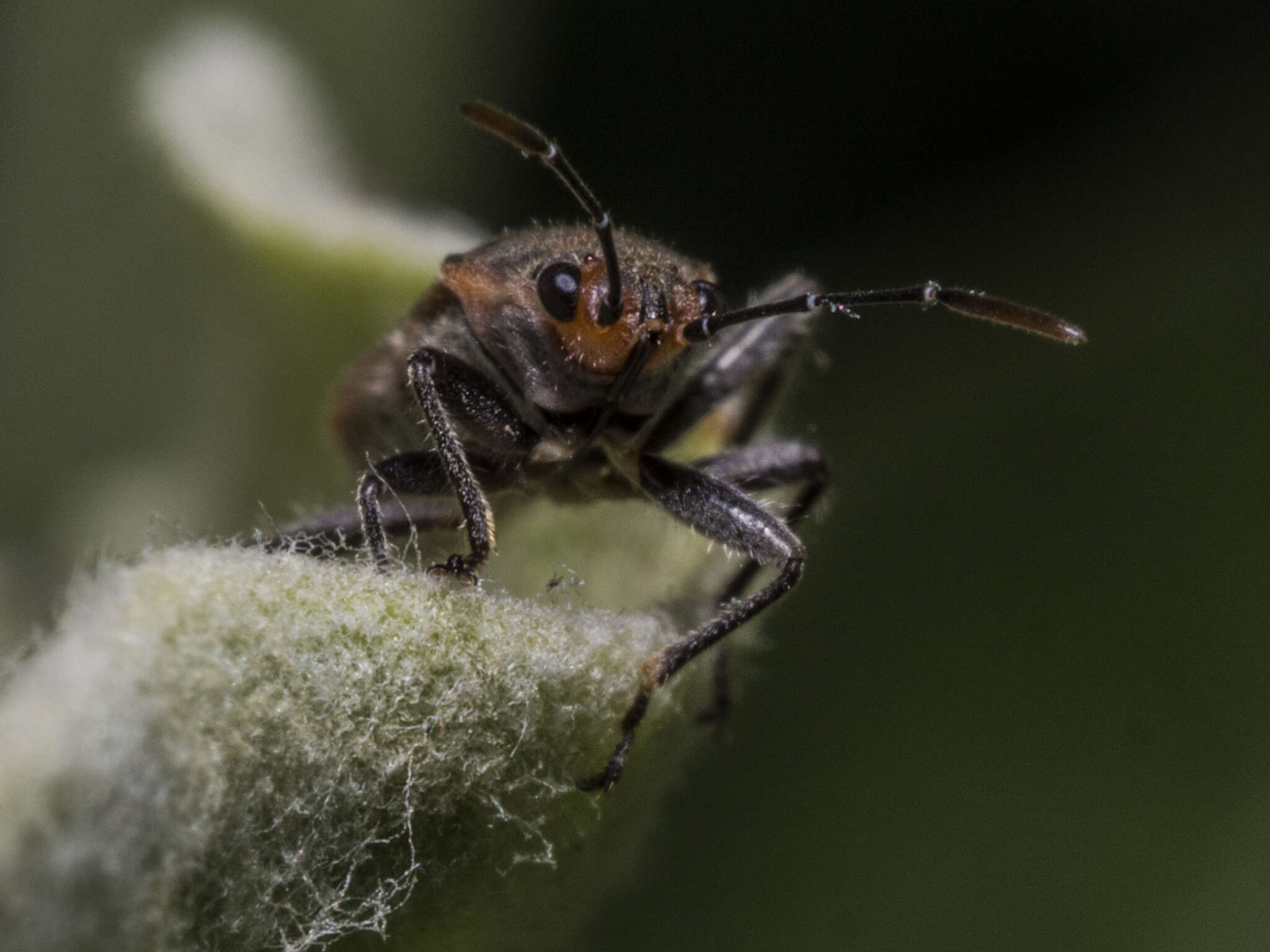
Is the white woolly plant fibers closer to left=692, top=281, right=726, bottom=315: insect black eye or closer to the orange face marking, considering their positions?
the orange face marking

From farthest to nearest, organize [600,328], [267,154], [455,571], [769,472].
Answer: [769,472] → [267,154] → [600,328] → [455,571]

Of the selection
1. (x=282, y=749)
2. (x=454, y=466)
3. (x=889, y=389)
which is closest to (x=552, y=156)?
(x=454, y=466)

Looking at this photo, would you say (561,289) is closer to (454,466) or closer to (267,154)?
(454,466)

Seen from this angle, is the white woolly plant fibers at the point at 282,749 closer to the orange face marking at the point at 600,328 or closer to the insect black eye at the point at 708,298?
the orange face marking at the point at 600,328

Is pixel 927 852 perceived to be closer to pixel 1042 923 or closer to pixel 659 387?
pixel 1042 923


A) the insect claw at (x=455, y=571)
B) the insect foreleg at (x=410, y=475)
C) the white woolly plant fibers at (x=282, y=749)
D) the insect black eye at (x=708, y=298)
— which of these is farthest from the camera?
the insect black eye at (x=708, y=298)

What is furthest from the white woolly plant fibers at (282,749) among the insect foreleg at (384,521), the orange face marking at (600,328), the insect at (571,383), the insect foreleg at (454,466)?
the orange face marking at (600,328)
